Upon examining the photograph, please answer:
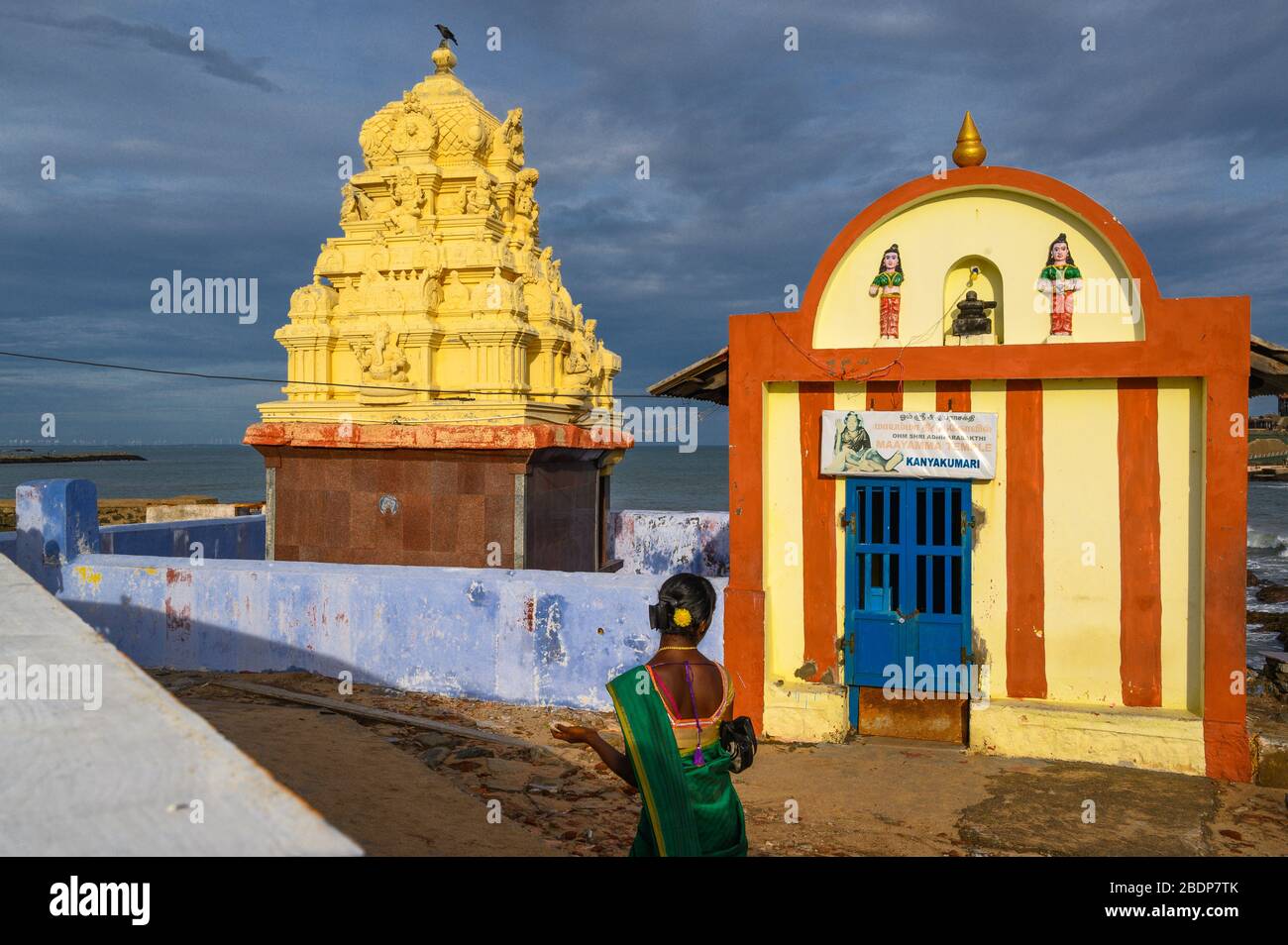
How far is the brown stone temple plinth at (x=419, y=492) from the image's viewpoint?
13.1 metres

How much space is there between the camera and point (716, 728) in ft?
12.4

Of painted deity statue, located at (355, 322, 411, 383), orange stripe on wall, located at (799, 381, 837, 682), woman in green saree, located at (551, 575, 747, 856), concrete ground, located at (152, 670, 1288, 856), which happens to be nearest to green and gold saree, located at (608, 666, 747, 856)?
woman in green saree, located at (551, 575, 747, 856)

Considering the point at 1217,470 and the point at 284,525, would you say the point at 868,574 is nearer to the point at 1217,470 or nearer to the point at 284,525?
the point at 1217,470

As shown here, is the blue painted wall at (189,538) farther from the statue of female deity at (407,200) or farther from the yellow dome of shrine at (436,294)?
the statue of female deity at (407,200)

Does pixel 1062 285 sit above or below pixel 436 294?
below

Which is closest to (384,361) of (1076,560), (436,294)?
(436,294)

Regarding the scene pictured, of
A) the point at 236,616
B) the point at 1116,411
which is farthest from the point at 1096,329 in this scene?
the point at 236,616

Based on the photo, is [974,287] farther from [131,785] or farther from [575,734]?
[131,785]

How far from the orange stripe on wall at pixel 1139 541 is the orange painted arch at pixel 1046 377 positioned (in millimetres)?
20

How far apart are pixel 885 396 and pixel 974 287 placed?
1.39 m

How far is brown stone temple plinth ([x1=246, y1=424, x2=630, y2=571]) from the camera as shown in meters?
13.1

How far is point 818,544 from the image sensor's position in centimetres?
868

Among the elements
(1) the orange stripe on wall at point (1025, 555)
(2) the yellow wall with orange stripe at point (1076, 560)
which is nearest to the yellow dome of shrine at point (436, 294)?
(2) the yellow wall with orange stripe at point (1076, 560)

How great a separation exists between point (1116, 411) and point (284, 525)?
11689 millimetres
